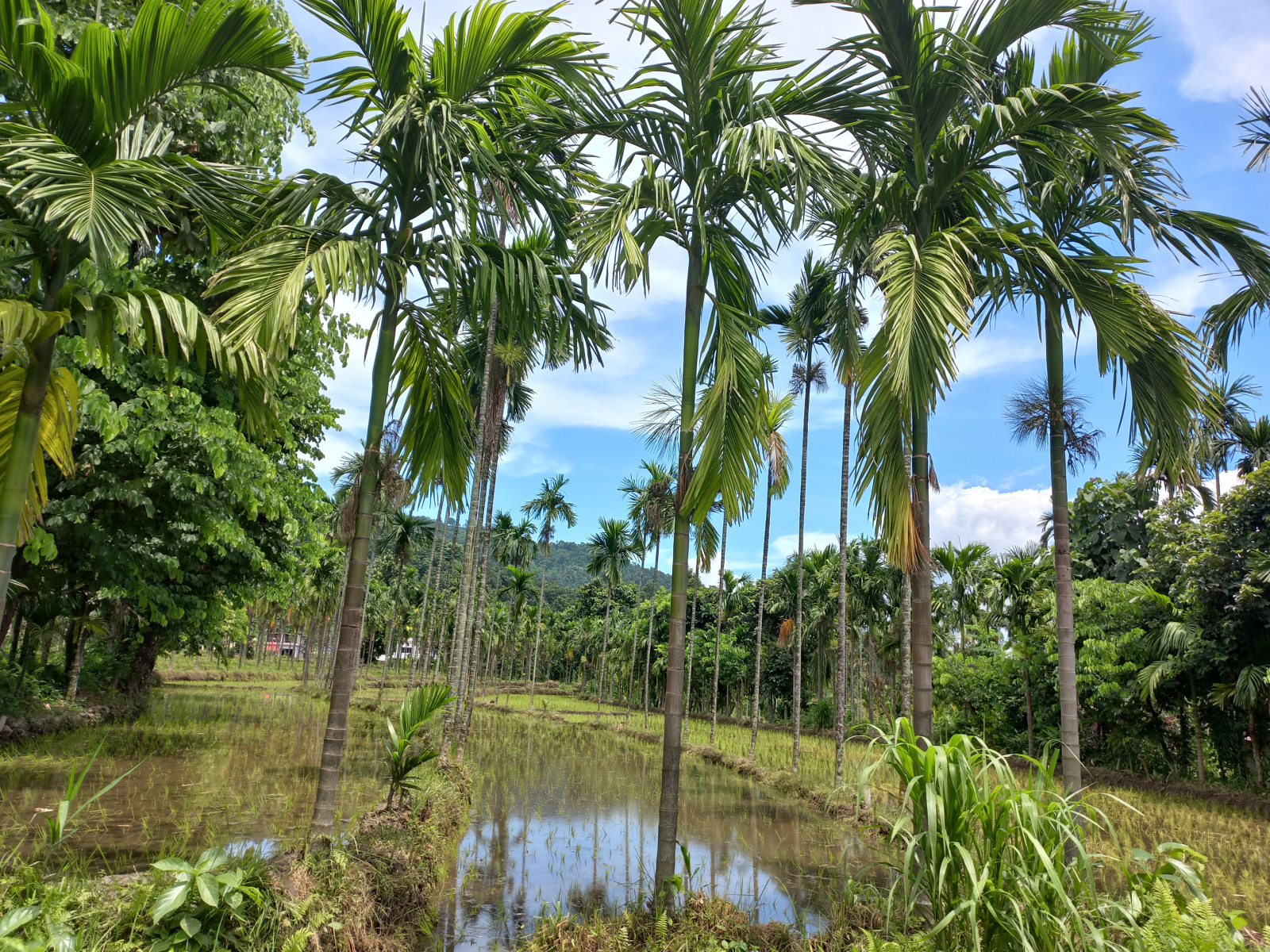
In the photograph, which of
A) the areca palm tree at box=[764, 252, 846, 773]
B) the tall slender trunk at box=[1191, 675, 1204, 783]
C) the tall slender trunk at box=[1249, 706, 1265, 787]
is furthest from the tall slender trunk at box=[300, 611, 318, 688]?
the tall slender trunk at box=[1249, 706, 1265, 787]

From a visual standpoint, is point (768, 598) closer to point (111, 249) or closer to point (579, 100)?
point (579, 100)

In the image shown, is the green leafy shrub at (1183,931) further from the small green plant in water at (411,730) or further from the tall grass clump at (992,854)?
the small green plant in water at (411,730)

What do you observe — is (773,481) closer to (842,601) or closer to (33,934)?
(842,601)

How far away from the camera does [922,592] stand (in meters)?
5.63

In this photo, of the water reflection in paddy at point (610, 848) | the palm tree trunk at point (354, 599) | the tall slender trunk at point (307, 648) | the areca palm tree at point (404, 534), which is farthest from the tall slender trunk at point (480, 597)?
the tall slender trunk at point (307, 648)

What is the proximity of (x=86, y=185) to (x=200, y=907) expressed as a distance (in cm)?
420

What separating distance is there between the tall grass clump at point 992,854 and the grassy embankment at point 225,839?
3613mm

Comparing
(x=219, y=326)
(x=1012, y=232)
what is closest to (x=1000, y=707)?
(x=1012, y=232)

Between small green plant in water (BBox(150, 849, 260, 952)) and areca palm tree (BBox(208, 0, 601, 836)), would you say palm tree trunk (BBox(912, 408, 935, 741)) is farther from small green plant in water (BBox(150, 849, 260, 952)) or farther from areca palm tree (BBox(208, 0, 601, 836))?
small green plant in water (BBox(150, 849, 260, 952))

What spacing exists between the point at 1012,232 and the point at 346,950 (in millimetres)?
7033

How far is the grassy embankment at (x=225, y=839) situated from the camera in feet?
13.6

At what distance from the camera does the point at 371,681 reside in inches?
1861

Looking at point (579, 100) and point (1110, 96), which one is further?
point (579, 100)

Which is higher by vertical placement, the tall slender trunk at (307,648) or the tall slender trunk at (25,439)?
the tall slender trunk at (25,439)
